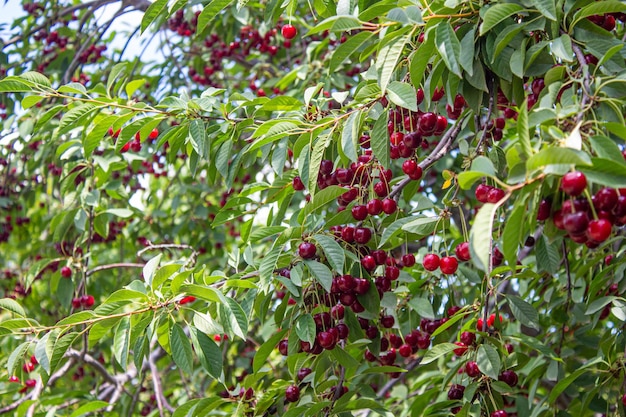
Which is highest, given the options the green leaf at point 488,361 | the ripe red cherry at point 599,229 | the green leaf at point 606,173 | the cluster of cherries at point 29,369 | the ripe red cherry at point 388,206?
the green leaf at point 606,173

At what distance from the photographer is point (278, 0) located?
7.17 feet

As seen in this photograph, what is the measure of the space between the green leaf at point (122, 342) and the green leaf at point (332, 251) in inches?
20.9

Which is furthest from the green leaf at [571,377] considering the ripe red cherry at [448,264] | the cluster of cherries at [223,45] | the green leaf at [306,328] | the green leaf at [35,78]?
the cluster of cherries at [223,45]

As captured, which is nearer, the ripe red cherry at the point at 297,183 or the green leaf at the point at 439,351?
the green leaf at the point at 439,351

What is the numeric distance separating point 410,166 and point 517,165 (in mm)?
677

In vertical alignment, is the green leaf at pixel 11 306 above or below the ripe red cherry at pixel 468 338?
above

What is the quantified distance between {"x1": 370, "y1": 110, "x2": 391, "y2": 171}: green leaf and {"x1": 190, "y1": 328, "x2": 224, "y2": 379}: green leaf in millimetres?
638

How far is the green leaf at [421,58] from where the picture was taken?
1.55 metres

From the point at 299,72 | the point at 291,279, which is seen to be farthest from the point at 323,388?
the point at 299,72

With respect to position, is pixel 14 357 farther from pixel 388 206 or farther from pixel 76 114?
pixel 388 206

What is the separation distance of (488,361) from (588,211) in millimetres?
748

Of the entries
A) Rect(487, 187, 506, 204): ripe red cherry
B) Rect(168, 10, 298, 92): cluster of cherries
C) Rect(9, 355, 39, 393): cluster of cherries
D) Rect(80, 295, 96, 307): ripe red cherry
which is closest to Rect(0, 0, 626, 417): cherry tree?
Rect(487, 187, 506, 204): ripe red cherry

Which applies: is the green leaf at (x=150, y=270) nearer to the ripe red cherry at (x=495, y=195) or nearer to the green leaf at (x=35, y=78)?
the green leaf at (x=35, y=78)

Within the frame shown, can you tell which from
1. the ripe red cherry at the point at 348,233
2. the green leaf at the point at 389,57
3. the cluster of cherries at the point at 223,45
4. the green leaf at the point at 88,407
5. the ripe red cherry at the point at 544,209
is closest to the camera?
the ripe red cherry at the point at 544,209
